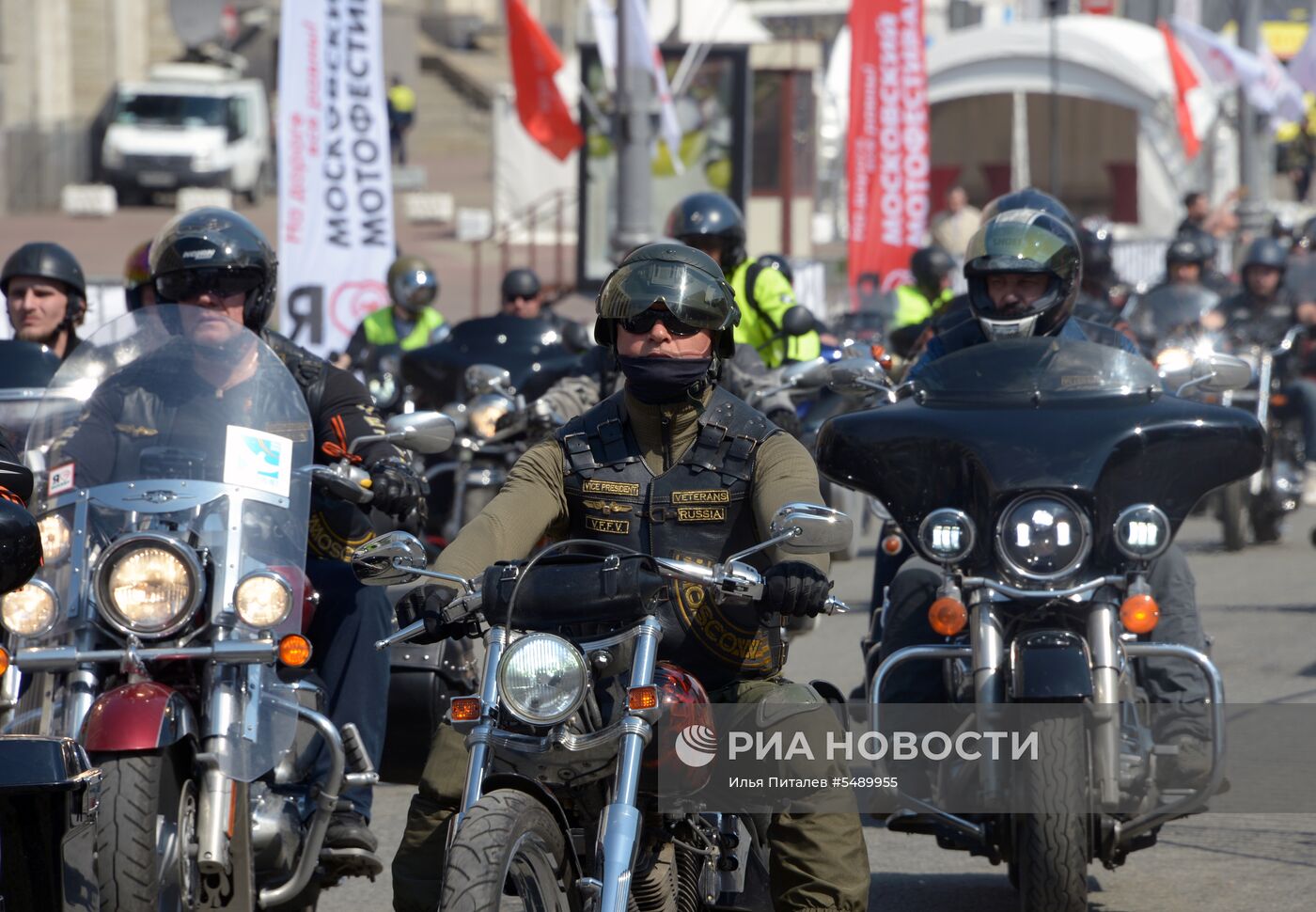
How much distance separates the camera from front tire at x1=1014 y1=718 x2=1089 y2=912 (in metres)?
4.82

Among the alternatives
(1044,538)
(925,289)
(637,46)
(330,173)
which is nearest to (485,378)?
(1044,538)

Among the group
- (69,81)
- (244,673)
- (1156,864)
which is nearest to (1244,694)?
(1156,864)

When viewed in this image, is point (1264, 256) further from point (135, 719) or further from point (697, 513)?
point (135, 719)

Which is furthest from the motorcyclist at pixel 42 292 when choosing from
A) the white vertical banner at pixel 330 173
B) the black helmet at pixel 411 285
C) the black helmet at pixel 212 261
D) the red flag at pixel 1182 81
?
the red flag at pixel 1182 81

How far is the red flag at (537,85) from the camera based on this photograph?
18.0 meters

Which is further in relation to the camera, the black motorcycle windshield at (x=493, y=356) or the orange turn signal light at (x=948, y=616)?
the black motorcycle windshield at (x=493, y=356)

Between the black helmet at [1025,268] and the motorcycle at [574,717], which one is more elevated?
the black helmet at [1025,268]

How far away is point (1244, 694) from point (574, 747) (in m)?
4.99

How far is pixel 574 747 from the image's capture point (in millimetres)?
3926

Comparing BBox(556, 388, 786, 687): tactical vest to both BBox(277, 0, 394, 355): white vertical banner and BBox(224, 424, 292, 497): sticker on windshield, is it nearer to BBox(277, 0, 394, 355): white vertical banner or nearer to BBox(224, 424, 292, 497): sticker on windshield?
BBox(224, 424, 292, 497): sticker on windshield

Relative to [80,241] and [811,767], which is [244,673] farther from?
[80,241]

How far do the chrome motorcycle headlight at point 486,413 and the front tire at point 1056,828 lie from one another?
5.16 m

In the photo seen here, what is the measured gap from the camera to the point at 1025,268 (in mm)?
6047

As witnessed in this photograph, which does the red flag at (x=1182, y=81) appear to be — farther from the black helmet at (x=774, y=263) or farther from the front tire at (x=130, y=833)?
the front tire at (x=130, y=833)
